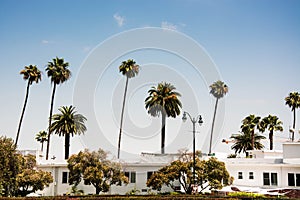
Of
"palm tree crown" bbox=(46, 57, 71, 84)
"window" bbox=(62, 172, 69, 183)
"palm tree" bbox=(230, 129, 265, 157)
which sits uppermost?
"palm tree crown" bbox=(46, 57, 71, 84)

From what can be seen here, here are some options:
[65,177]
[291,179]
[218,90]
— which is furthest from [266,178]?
[218,90]

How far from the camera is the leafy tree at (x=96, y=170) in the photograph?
38781 mm

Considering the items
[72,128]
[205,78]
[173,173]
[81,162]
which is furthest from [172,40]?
[72,128]

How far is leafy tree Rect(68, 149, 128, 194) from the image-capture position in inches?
1527

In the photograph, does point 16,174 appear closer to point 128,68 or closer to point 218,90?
point 128,68

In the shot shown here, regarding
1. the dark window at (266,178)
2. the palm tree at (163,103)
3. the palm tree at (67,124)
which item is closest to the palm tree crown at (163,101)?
the palm tree at (163,103)

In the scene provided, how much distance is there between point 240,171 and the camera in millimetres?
43094

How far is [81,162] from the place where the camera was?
3959cm

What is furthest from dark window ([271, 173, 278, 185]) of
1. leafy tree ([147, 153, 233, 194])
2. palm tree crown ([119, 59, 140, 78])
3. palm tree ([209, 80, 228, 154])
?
palm tree ([209, 80, 228, 154])

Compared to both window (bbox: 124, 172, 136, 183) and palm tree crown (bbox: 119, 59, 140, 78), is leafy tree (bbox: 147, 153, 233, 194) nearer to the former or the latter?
window (bbox: 124, 172, 136, 183)

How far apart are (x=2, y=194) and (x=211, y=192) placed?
63.4 feet

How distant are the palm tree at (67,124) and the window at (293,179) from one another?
31.4m

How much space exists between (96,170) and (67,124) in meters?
21.9

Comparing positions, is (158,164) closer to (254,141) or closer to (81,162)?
(81,162)
